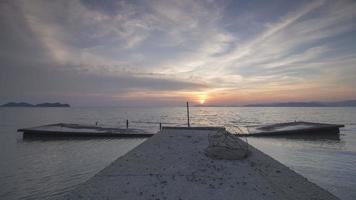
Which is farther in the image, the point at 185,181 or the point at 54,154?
the point at 54,154

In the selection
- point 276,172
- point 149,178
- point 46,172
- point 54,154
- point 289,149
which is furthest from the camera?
point 289,149

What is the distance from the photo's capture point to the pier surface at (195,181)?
6.72 m

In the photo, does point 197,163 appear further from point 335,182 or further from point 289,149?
point 289,149

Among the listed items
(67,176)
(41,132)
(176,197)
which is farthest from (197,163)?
(41,132)

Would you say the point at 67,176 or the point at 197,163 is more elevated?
the point at 197,163

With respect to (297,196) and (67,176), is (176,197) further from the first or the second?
(67,176)

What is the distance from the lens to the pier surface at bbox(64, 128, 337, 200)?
672cm

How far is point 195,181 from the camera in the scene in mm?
7840

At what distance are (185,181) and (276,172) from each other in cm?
414

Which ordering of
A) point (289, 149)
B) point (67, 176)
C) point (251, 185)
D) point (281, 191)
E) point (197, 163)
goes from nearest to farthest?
1. point (281, 191)
2. point (251, 185)
3. point (197, 163)
4. point (67, 176)
5. point (289, 149)

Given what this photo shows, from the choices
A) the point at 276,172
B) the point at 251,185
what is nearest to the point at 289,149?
the point at 276,172

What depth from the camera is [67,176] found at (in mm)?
13195

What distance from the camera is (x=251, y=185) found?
24.7ft

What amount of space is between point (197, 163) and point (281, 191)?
4035 millimetres
